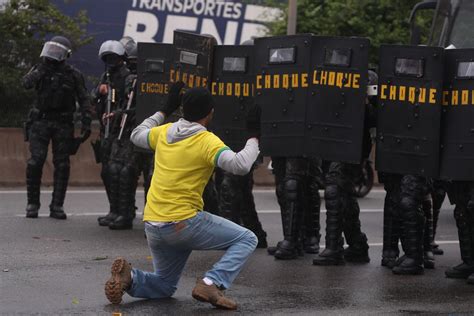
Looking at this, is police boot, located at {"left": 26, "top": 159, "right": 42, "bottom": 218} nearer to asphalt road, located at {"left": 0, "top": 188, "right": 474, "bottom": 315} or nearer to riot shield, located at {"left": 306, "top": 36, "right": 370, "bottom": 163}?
asphalt road, located at {"left": 0, "top": 188, "right": 474, "bottom": 315}

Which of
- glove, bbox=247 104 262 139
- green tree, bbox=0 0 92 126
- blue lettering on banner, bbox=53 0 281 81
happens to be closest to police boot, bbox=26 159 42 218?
green tree, bbox=0 0 92 126

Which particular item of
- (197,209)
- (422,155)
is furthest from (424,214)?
(197,209)

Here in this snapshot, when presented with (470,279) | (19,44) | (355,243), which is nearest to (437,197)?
(355,243)

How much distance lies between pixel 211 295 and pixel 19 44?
39.4 feet

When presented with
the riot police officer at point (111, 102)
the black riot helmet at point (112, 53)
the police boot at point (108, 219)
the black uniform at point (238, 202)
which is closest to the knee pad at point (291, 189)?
the black uniform at point (238, 202)

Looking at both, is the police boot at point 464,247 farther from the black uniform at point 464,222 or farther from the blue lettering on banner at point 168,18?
the blue lettering on banner at point 168,18

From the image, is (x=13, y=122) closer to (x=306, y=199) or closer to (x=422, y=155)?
(x=306, y=199)

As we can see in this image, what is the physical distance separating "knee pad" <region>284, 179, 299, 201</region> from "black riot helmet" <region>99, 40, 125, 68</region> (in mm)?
2994

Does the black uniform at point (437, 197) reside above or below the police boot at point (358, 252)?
above

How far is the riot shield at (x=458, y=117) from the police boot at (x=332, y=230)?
1048 mm

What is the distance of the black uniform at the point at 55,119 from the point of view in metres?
13.3

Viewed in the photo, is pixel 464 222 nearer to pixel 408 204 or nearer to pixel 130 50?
pixel 408 204

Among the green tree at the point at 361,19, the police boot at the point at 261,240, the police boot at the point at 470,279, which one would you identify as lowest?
the police boot at the point at 261,240

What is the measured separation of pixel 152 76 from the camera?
12.0 m
